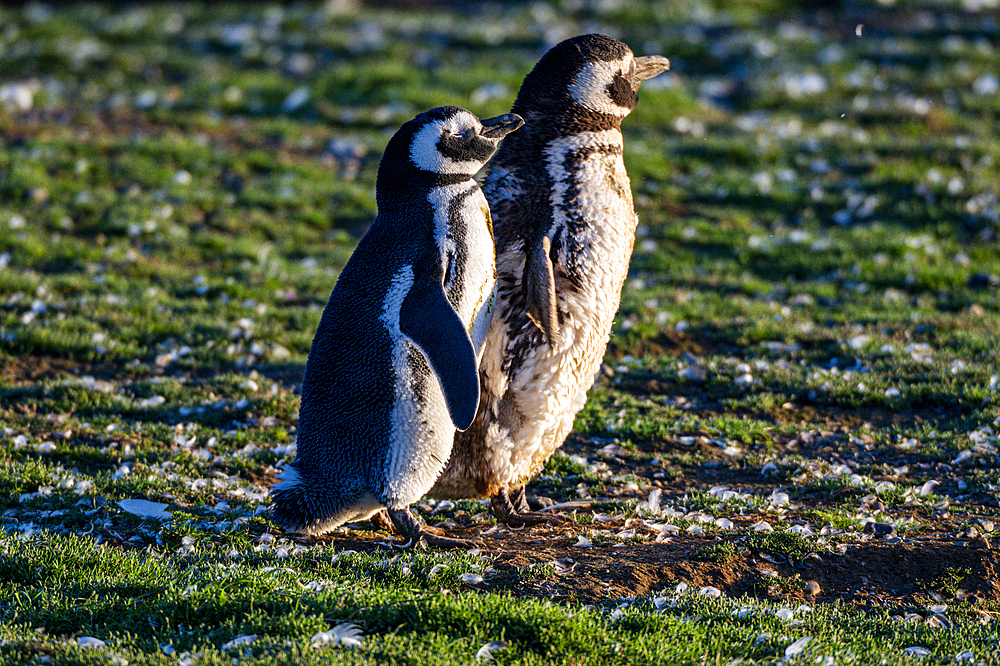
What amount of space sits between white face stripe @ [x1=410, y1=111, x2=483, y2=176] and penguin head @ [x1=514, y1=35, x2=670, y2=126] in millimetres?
640

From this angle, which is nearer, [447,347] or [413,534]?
[447,347]

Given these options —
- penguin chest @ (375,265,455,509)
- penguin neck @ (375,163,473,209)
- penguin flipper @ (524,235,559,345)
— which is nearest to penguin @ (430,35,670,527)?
penguin flipper @ (524,235,559,345)

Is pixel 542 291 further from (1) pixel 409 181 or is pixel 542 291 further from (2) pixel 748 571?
(2) pixel 748 571

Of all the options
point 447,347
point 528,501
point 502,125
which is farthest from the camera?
point 528,501

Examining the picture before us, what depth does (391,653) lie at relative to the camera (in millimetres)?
3561

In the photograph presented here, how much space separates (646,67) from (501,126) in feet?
3.84

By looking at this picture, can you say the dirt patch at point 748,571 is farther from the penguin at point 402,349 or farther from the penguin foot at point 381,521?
the penguin at point 402,349

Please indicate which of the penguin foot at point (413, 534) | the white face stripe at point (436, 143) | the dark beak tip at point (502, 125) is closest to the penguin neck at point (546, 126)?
the dark beak tip at point (502, 125)

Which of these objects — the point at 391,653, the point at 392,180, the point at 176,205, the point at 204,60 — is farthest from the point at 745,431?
the point at 204,60

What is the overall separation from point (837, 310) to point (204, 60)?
11.9 metres

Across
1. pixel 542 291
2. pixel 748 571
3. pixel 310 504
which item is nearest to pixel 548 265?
pixel 542 291

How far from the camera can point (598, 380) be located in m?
7.54

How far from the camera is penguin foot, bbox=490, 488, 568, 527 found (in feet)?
17.2

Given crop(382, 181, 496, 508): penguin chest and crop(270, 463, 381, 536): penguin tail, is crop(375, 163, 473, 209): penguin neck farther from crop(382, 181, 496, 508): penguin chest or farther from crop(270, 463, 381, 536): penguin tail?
crop(270, 463, 381, 536): penguin tail
